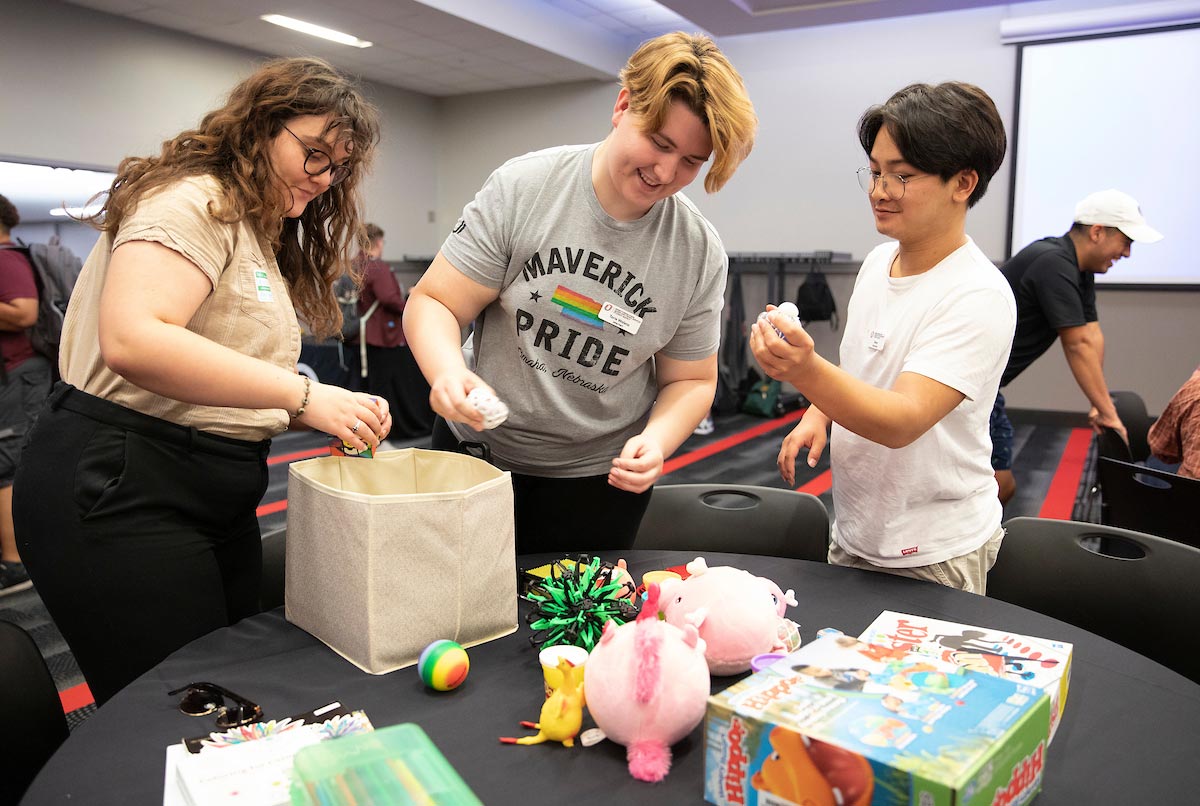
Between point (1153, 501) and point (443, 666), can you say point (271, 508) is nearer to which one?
point (443, 666)

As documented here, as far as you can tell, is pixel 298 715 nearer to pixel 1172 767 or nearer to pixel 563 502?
pixel 563 502

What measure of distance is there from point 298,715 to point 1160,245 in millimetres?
7318

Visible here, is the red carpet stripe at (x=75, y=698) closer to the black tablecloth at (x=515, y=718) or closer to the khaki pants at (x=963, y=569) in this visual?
the black tablecloth at (x=515, y=718)

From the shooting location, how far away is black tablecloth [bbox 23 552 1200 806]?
0.89 meters

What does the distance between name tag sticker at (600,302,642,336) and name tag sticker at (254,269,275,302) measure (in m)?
0.55

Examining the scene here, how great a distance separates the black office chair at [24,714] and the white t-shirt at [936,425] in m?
1.33

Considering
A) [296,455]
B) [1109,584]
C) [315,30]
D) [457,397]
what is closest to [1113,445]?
[1109,584]

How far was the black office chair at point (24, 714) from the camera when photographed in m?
1.12

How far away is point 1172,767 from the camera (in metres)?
0.95

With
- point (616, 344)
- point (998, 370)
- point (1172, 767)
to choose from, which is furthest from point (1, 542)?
point (1172, 767)

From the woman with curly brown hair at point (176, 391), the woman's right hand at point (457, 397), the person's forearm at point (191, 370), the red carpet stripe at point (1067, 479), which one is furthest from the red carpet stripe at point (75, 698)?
the red carpet stripe at point (1067, 479)

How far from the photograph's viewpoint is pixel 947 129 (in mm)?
1424

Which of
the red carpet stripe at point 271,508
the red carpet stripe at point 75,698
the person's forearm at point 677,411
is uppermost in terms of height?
the person's forearm at point 677,411

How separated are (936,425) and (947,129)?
50 cm
